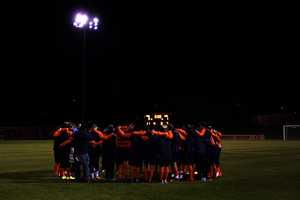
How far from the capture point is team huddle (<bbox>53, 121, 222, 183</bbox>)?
1153 cm

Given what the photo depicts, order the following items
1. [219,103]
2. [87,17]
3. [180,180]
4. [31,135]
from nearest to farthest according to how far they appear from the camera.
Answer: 1. [180,180]
2. [87,17]
3. [31,135]
4. [219,103]

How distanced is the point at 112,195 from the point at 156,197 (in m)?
1.23

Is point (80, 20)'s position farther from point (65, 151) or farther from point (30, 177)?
point (65, 151)

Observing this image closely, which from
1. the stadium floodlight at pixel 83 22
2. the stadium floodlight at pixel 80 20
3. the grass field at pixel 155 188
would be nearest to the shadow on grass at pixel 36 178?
the grass field at pixel 155 188

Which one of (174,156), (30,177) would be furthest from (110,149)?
(30,177)

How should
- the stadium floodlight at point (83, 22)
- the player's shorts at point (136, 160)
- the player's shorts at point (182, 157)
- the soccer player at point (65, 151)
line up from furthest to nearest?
the stadium floodlight at point (83, 22)
the player's shorts at point (182, 157)
the soccer player at point (65, 151)
the player's shorts at point (136, 160)

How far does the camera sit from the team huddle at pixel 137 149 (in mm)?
11531

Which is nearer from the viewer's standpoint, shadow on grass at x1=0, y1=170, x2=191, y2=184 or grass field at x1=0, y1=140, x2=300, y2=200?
grass field at x1=0, y1=140, x2=300, y2=200

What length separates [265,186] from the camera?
1098cm

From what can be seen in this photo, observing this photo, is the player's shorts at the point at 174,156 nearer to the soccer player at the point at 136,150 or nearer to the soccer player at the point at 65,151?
the soccer player at the point at 136,150

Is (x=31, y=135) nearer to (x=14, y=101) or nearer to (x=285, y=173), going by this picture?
(x=14, y=101)

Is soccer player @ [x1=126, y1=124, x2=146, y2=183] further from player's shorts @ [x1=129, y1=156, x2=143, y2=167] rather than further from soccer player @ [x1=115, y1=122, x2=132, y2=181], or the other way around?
soccer player @ [x1=115, y1=122, x2=132, y2=181]

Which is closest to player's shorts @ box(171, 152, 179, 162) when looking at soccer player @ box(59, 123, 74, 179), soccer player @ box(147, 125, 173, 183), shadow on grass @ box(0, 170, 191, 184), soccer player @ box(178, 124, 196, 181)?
soccer player @ box(178, 124, 196, 181)

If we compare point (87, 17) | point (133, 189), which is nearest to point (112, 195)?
point (133, 189)
